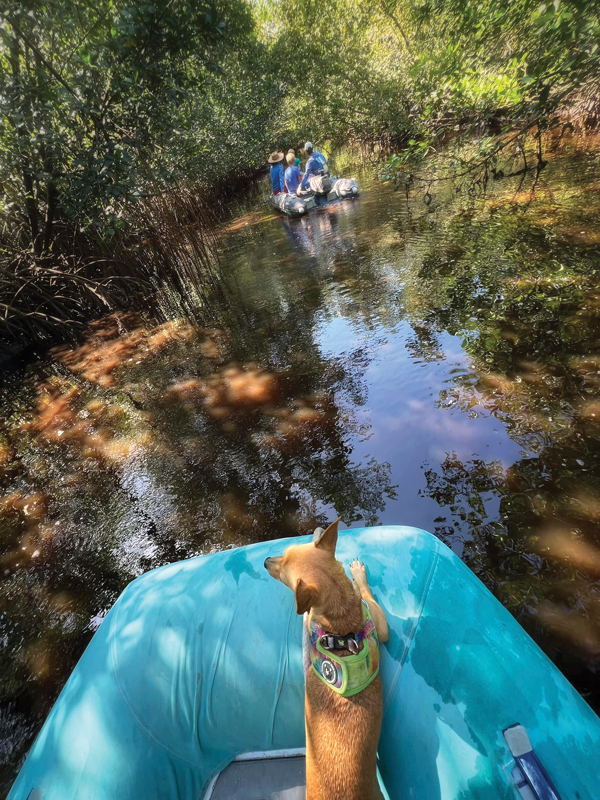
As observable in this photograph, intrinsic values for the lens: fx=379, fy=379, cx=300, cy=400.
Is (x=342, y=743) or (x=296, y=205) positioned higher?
(x=296, y=205)

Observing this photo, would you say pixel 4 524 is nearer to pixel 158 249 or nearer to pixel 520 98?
pixel 158 249

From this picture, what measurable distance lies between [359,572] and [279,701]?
0.64m

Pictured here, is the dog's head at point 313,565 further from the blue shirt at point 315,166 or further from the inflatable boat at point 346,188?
the blue shirt at point 315,166

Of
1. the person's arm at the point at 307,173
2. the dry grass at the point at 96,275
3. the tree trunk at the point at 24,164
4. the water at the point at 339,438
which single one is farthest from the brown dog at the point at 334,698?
the person's arm at the point at 307,173

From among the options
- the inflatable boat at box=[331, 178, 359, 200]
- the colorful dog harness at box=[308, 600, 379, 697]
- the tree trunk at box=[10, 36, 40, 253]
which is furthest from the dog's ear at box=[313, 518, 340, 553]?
the inflatable boat at box=[331, 178, 359, 200]

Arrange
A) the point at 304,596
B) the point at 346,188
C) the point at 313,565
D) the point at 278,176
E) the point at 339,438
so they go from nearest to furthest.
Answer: the point at 304,596
the point at 313,565
the point at 339,438
the point at 346,188
the point at 278,176

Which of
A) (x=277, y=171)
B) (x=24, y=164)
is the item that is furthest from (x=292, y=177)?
(x=24, y=164)

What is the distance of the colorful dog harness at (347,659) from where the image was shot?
1.44 metres

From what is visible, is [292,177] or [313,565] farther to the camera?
[292,177]

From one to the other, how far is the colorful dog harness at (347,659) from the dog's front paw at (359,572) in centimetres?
22

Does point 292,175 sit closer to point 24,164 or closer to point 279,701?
point 24,164

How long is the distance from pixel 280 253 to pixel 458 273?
509 centimetres

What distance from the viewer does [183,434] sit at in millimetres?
4441

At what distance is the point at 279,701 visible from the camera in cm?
163
